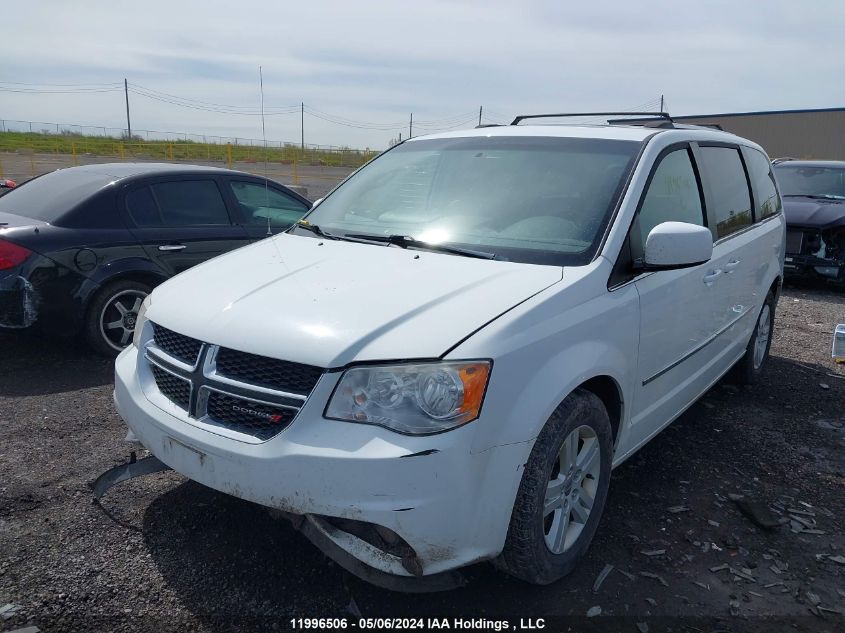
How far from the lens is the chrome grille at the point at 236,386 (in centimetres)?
240

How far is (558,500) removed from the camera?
2768 millimetres

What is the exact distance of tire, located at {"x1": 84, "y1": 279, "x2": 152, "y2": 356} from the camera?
17.7 ft

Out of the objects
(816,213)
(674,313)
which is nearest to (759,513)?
(674,313)

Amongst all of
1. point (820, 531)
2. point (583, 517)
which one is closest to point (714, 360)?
point (820, 531)

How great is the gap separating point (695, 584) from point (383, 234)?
2096mm

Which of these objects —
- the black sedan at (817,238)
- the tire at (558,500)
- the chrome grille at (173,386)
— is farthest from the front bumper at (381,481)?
the black sedan at (817,238)

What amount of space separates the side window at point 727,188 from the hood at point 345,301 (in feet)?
5.91

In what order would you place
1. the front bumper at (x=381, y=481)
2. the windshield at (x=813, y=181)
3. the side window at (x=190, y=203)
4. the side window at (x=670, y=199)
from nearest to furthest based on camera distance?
the front bumper at (x=381, y=481)
the side window at (x=670, y=199)
the side window at (x=190, y=203)
the windshield at (x=813, y=181)

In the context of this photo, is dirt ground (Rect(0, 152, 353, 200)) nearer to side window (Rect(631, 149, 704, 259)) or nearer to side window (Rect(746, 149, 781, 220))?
side window (Rect(746, 149, 781, 220))

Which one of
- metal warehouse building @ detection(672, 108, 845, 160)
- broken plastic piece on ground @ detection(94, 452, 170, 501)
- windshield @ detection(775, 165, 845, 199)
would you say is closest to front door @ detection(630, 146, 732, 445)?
broken plastic piece on ground @ detection(94, 452, 170, 501)

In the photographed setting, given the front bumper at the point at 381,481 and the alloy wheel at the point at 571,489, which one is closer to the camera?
the front bumper at the point at 381,481

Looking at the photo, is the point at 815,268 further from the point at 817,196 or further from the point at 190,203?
the point at 190,203

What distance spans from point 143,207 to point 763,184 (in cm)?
488

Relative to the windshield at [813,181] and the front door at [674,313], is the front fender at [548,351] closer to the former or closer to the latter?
the front door at [674,313]
